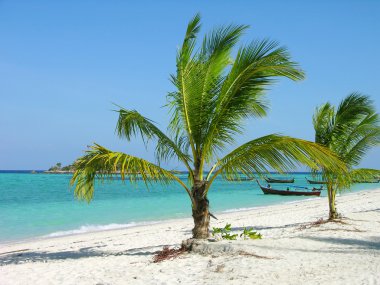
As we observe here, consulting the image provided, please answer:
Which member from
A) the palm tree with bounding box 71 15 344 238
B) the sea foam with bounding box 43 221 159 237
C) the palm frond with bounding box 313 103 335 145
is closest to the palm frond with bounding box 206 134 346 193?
the palm tree with bounding box 71 15 344 238

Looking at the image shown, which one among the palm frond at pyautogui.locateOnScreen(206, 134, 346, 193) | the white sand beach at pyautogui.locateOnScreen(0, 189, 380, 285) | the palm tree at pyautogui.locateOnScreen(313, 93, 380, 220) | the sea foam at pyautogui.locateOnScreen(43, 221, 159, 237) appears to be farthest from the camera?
the sea foam at pyautogui.locateOnScreen(43, 221, 159, 237)

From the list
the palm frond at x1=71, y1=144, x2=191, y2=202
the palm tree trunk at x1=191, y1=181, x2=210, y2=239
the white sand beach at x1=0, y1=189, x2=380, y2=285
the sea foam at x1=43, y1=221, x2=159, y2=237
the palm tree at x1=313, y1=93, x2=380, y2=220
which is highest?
the palm tree at x1=313, y1=93, x2=380, y2=220

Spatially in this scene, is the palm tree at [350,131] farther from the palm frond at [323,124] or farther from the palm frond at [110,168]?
the palm frond at [110,168]

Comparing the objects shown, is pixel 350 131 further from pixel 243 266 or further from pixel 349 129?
pixel 243 266

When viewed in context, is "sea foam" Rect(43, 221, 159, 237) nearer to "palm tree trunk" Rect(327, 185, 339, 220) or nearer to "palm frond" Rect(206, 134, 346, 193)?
"palm tree trunk" Rect(327, 185, 339, 220)

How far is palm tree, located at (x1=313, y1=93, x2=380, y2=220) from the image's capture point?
1009 centimetres

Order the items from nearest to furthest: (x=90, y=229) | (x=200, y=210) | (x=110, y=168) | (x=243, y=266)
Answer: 1. (x=243, y=266)
2. (x=110, y=168)
3. (x=200, y=210)
4. (x=90, y=229)

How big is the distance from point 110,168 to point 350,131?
6512 mm

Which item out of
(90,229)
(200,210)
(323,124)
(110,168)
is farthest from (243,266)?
(90,229)

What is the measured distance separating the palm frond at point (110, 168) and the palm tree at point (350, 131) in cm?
504

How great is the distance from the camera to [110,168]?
6.65 m

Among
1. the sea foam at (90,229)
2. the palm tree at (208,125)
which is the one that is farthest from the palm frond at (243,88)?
the sea foam at (90,229)

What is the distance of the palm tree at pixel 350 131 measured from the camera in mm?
10086

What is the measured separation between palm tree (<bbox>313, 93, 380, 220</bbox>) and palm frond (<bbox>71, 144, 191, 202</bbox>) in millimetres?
5045
